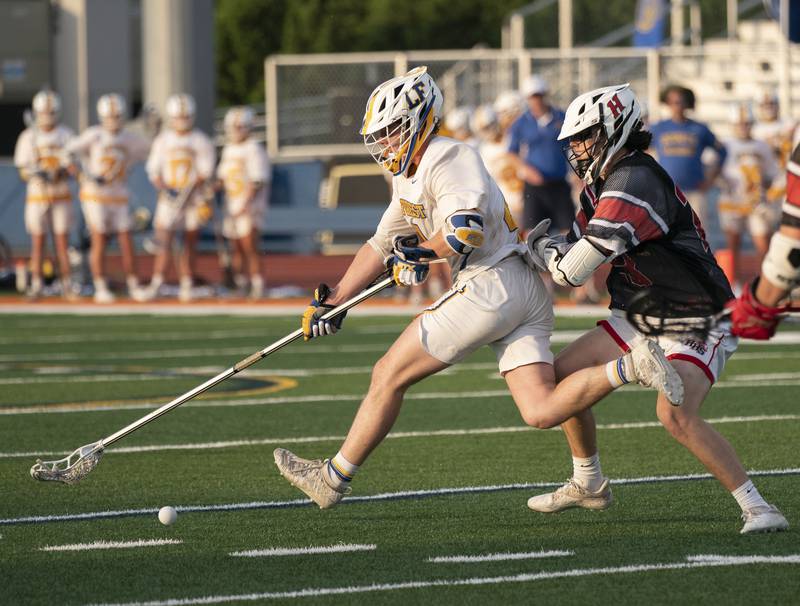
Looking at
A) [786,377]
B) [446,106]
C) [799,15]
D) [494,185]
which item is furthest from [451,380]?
[446,106]

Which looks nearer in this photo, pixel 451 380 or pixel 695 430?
pixel 695 430

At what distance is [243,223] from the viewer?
1781cm

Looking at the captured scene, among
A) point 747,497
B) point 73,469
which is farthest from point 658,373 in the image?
point 73,469

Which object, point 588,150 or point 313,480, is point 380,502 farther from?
point 588,150

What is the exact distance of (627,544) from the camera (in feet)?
19.4

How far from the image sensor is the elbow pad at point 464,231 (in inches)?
236

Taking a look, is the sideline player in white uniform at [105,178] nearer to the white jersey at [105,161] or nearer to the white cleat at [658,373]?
the white jersey at [105,161]

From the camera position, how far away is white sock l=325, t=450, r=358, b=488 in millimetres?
6332

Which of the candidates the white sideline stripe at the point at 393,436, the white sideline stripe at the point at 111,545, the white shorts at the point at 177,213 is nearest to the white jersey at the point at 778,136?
the white shorts at the point at 177,213

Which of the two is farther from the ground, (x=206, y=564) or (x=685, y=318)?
(x=685, y=318)

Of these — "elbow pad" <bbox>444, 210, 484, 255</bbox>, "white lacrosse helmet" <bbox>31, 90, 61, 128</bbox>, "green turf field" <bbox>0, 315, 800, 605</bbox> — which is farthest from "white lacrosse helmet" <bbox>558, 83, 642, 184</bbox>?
"white lacrosse helmet" <bbox>31, 90, 61, 128</bbox>

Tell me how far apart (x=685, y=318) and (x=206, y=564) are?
1.89 m

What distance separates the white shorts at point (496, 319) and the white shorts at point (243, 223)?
11.6 meters

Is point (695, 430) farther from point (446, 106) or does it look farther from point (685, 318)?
point (446, 106)
